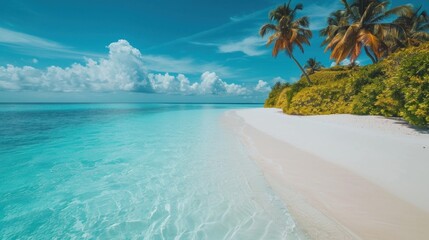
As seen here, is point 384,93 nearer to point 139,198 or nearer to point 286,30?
point 139,198

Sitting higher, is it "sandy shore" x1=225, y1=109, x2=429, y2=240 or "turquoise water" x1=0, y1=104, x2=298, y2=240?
"sandy shore" x1=225, y1=109, x2=429, y2=240

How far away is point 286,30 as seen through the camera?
22.1m

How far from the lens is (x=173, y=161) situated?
6.48 metres

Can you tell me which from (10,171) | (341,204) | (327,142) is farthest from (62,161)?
(327,142)

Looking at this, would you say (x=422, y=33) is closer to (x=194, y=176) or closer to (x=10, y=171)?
(x=194, y=176)

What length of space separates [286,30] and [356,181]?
21956mm

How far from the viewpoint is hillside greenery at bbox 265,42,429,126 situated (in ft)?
20.4

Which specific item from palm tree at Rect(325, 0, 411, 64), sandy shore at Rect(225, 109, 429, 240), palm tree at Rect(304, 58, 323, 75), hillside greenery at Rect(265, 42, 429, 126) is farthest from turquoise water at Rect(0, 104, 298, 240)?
palm tree at Rect(304, 58, 323, 75)

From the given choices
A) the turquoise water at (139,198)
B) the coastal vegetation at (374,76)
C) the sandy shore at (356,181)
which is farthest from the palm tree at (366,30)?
the turquoise water at (139,198)

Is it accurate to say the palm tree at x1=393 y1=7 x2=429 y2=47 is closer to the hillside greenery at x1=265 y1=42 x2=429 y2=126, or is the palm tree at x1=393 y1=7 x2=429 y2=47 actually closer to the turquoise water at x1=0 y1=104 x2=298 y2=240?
the hillside greenery at x1=265 y1=42 x2=429 y2=126

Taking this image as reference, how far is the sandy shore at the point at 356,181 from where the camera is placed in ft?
9.12

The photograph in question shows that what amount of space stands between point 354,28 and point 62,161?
74.7 ft

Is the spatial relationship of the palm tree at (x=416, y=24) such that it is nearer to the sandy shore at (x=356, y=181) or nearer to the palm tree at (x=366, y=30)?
the palm tree at (x=366, y=30)

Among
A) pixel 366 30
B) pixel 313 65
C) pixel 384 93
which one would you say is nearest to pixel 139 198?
pixel 384 93
